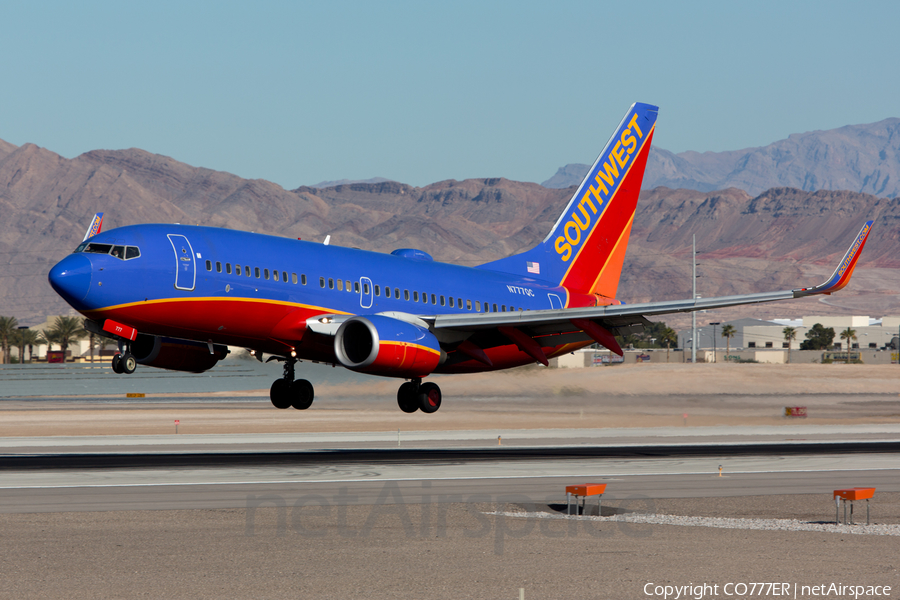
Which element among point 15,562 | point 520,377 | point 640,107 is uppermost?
point 640,107

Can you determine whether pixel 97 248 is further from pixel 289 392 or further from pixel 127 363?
pixel 289 392

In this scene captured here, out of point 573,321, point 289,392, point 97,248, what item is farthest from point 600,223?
point 97,248

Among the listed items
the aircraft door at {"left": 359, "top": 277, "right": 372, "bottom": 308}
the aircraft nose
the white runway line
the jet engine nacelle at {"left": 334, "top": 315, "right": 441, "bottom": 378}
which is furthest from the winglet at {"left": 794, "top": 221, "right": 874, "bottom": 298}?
the aircraft nose

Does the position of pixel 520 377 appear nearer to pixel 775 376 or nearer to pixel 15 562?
pixel 775 376

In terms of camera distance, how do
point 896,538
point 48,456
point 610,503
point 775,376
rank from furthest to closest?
point 775,376
point 48,456
point 610,503
point 896,538

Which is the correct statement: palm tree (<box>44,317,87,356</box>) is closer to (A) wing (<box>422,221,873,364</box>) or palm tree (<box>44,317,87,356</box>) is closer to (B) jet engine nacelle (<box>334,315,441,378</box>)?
(A) wing (<box>422,221,873,364</box>)

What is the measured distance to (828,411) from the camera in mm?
86062

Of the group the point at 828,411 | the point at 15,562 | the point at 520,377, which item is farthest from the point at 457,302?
the point at 828,411

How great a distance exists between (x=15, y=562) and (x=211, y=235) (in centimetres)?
1717

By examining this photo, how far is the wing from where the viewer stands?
1667 inches

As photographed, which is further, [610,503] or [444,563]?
[610,503]

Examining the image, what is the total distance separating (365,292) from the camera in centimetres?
4334

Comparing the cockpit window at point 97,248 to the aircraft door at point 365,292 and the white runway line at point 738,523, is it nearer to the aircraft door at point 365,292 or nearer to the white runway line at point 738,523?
the aircraft door at point 365,292

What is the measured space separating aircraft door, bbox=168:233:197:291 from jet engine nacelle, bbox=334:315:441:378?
242 inches
